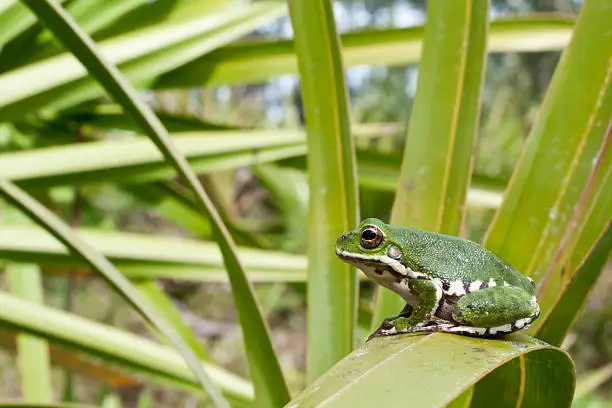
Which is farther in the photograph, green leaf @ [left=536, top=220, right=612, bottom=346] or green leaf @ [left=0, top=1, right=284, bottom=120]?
green leaf @ [left=0, top=1, right=284, bottom=120]

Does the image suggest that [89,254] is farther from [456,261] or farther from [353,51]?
[353,51]

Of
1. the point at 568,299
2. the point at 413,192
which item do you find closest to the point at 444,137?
the point at 413,192

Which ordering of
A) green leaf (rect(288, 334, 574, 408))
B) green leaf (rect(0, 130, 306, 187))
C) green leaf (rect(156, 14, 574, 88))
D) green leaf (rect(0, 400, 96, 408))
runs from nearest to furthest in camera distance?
green leaf (rect(288, 334, 574, 408))
green leaf (rect(0, 400, 96, 408))
green leaf (rect(0, 130, 306, 187))
green leaf (rect(156, 14, 574, 88))

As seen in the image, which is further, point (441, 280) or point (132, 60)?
point (132, 60)

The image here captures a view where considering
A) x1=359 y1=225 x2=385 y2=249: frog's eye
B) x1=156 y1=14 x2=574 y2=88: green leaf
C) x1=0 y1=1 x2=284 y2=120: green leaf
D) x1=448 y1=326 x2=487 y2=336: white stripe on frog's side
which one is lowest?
x1=448 y1=326 x2=487 y2=336: white stripe on frog's side

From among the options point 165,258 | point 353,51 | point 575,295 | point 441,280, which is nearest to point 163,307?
point 165,258

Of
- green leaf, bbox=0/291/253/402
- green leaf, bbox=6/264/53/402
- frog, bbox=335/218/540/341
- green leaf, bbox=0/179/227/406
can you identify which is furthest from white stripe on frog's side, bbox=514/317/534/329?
green leaf, bbox=6/264/53/402

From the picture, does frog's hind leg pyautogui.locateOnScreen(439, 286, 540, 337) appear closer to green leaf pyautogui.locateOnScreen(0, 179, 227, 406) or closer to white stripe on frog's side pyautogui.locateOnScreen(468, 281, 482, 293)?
white stripe on frog's side pyautogui.locateOnScreen(468, 281, 482, 293)
